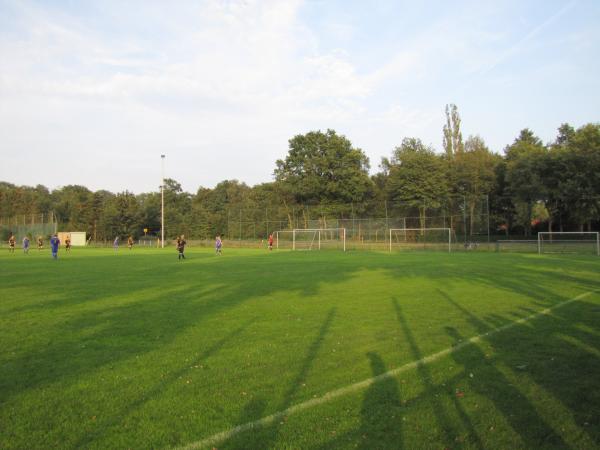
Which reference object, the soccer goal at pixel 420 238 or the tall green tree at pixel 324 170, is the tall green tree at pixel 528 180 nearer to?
the soccer goal at pixel 420 238

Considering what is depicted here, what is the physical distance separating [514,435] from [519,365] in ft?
7.13

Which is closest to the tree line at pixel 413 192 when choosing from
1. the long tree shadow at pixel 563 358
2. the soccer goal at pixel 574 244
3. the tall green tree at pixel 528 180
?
the tall green tree at pixel 528 180

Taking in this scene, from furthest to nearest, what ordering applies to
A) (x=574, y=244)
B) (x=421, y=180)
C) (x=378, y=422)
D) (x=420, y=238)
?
(x=421, y=180)
(x=420, y=238)
(x=574, y=244)
(x=378, y=422)

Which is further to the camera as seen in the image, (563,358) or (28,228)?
(28,228)

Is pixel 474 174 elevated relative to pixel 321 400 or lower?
elevated

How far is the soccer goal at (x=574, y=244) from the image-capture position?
34000 millimetres

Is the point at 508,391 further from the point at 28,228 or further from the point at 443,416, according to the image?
the point at 28,228

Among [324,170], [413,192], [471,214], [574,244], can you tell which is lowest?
[574,244]

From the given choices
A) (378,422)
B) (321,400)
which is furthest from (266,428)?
(378,422)

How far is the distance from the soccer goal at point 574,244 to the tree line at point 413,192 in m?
7.85

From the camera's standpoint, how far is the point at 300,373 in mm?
5613

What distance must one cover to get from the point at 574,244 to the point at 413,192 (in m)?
24.8

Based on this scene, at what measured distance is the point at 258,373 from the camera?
5.64 meters

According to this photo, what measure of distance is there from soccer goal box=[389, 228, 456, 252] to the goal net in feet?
17.5
